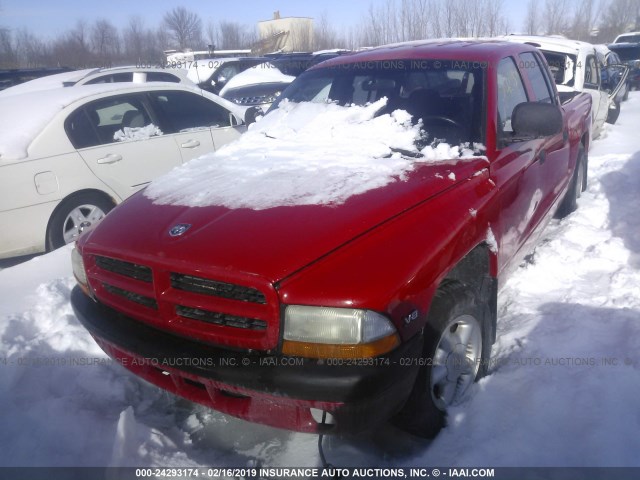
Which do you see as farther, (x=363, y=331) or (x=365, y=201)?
(x=365, y=201)

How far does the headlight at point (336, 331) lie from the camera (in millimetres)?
1831

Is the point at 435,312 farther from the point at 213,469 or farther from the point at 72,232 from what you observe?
the point at 72,232

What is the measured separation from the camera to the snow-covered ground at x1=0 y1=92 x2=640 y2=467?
225 cm

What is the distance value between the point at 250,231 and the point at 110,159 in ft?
10.9

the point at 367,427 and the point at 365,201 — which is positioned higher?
the point at 365,201

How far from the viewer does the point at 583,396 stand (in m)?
2.48

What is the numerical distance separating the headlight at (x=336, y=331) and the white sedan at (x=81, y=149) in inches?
136

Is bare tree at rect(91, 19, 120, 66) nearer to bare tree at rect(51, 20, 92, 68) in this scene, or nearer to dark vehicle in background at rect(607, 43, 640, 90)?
bare tree at rect(51, 20, 92, 68)

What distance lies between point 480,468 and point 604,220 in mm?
3498

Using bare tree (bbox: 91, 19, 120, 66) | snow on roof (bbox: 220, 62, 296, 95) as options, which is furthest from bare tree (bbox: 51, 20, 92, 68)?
snow on roof (bbox: 220, 62, 296, 95)

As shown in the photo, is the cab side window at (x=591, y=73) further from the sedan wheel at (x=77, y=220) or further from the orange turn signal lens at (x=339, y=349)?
the orange turn signal lens at (x=339, y=349)

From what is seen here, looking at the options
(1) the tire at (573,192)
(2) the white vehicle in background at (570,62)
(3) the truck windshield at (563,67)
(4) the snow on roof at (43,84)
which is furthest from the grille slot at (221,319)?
(3) the truck windshield at (563,67)

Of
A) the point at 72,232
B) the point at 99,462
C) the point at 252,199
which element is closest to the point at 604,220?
the point at 252,199

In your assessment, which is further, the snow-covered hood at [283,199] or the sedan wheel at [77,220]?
the sedan wheel at [77,220]
